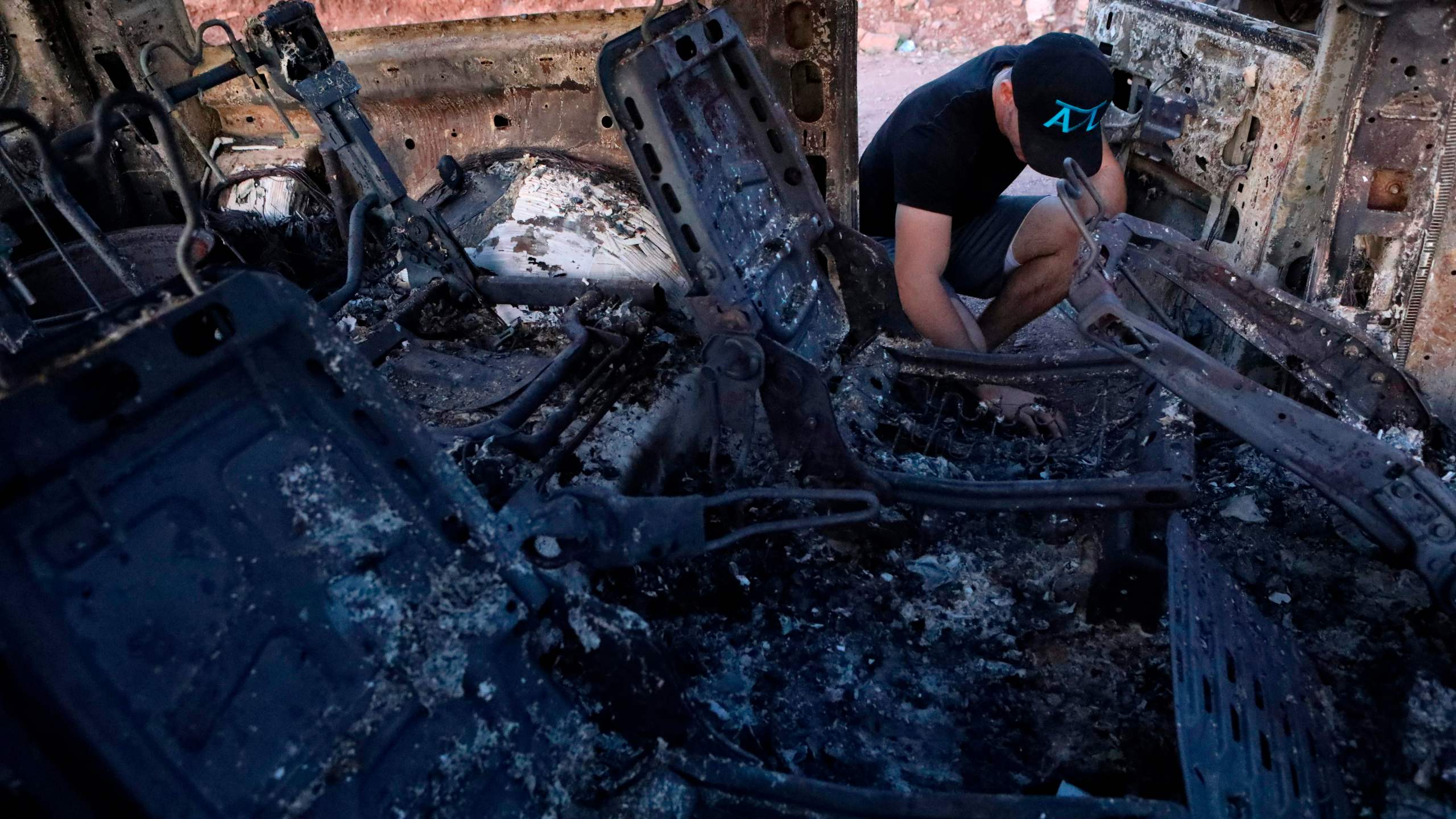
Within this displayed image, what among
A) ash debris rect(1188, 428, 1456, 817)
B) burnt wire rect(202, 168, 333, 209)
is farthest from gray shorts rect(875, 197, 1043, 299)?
burnt wire rect(202, 168, 333, 209)

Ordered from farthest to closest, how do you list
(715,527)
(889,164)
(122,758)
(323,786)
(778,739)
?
(889,164)
(715,527)
(778,739)
(323,786)
(122,758)

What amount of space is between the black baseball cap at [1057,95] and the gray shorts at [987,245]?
564mm

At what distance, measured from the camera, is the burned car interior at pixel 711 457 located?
122cm

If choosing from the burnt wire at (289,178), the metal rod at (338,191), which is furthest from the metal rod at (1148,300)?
the burnt wire at (289,178)

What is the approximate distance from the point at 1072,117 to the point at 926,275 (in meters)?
0.62

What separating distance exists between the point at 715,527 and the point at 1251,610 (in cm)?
127

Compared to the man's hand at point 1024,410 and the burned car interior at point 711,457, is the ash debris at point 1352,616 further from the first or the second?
the man's hand at point 1024,410

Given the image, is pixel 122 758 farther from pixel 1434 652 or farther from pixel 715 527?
pixel 1434 652

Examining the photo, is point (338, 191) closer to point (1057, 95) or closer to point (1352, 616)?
point (1057, 95)

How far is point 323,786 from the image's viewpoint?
4.29 ft

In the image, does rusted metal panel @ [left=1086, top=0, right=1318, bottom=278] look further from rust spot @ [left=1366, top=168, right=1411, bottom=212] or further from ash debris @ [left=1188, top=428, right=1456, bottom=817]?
ash debris @ [left=1188, top=428, right=1456, bottom=817]

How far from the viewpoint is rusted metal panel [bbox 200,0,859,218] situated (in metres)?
3.56

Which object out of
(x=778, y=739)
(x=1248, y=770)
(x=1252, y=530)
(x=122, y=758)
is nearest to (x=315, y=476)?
(x=122, y=758)

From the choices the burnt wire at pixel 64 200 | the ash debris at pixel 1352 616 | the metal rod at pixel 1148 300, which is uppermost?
the burnt wire at pixel 64 200
